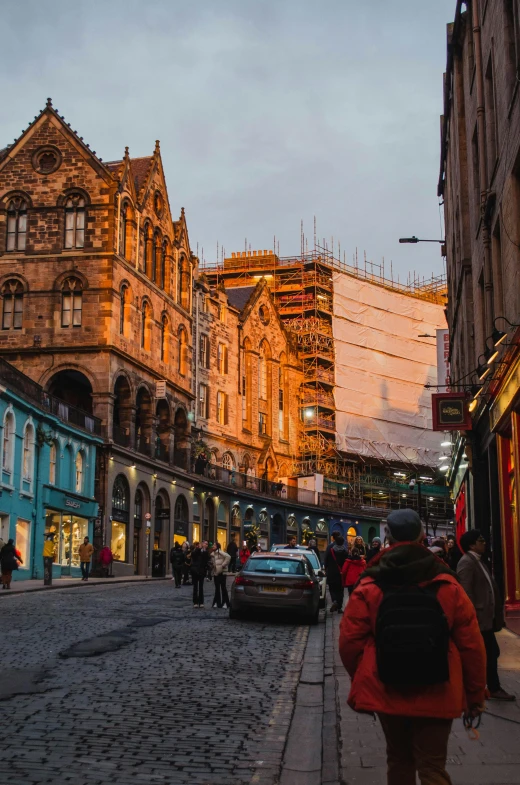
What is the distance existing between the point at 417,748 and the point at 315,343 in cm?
7410

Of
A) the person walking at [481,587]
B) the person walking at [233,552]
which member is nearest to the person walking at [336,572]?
the person walking at [481,587]

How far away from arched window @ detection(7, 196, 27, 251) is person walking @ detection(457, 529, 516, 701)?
1741 inches

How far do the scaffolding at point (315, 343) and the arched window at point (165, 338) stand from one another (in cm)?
2301

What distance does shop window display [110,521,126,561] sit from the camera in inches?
1896

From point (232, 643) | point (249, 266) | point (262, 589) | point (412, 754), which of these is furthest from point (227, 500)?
point (412, 754)

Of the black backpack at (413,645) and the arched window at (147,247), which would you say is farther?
the arched window at (147,247)

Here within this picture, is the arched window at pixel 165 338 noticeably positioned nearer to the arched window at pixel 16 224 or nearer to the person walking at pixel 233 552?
the arched window at pixel 16 224

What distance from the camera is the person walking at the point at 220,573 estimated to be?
22188 mm

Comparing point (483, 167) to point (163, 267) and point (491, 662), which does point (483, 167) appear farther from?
point (163, 267)

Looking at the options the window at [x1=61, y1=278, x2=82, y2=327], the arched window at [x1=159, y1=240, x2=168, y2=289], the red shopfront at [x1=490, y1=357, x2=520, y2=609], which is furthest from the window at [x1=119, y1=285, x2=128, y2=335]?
the red shopfront at [x1=490, y1=357, x2=520, y2=609]

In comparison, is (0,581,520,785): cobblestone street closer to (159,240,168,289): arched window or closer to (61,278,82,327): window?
(61,278,82,327): window

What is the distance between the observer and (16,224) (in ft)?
168

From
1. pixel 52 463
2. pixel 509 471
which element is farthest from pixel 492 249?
pixel 52 463

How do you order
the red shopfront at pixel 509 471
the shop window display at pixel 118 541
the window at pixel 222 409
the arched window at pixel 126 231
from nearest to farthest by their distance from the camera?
1. the red shopfront at pixel 509 471
2. the shop window display at pixel 118 541
3. the arched window at pixel 126 231
4. the window at pixel 222 409
